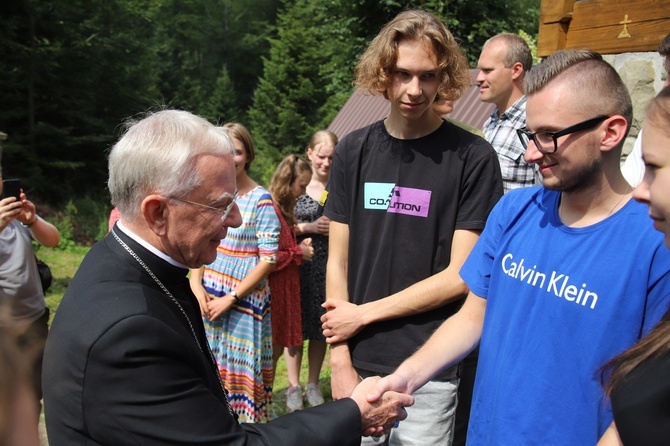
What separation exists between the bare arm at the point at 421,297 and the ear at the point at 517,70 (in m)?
2.26

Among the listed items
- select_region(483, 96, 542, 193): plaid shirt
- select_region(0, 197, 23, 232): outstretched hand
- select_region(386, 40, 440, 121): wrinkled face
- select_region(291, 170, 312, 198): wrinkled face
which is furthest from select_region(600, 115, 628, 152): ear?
select_region(291, 170, 312, 198): wrinkled face

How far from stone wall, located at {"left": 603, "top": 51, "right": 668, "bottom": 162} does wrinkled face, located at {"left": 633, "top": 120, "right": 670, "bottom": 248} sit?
3.20m

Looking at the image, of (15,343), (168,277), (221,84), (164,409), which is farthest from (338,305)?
(221,84)

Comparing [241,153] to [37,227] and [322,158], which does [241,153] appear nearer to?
[322,158]

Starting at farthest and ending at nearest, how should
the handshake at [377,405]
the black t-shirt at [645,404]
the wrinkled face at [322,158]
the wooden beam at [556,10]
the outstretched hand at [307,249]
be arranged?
the wrinkled face at [322,158] < the outstretched hand at [307,249] < the wooden beam at [556,10] < the handshake at [377,405] < the black t-shirt at [645,404]

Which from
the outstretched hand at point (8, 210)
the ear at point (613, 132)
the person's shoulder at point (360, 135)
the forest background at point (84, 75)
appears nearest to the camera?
the ear at point (613, 132)

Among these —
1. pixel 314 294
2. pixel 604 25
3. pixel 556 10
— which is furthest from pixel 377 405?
pixel 556 10

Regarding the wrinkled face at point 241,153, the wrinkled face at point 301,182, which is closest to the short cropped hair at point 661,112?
the wrinkled face at point 241,153

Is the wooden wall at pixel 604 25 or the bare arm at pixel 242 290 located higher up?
the wooden wall at pixel 604 25

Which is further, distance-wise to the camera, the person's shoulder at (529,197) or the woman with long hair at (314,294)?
the woman with long hair at (314,294)

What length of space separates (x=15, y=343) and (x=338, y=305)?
1.40 meters

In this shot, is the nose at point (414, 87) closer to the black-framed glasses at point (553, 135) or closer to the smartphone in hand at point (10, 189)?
the black-framed glasses at point (553, 135)

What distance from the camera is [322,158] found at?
5.54 m

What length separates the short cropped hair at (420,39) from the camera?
257cm
